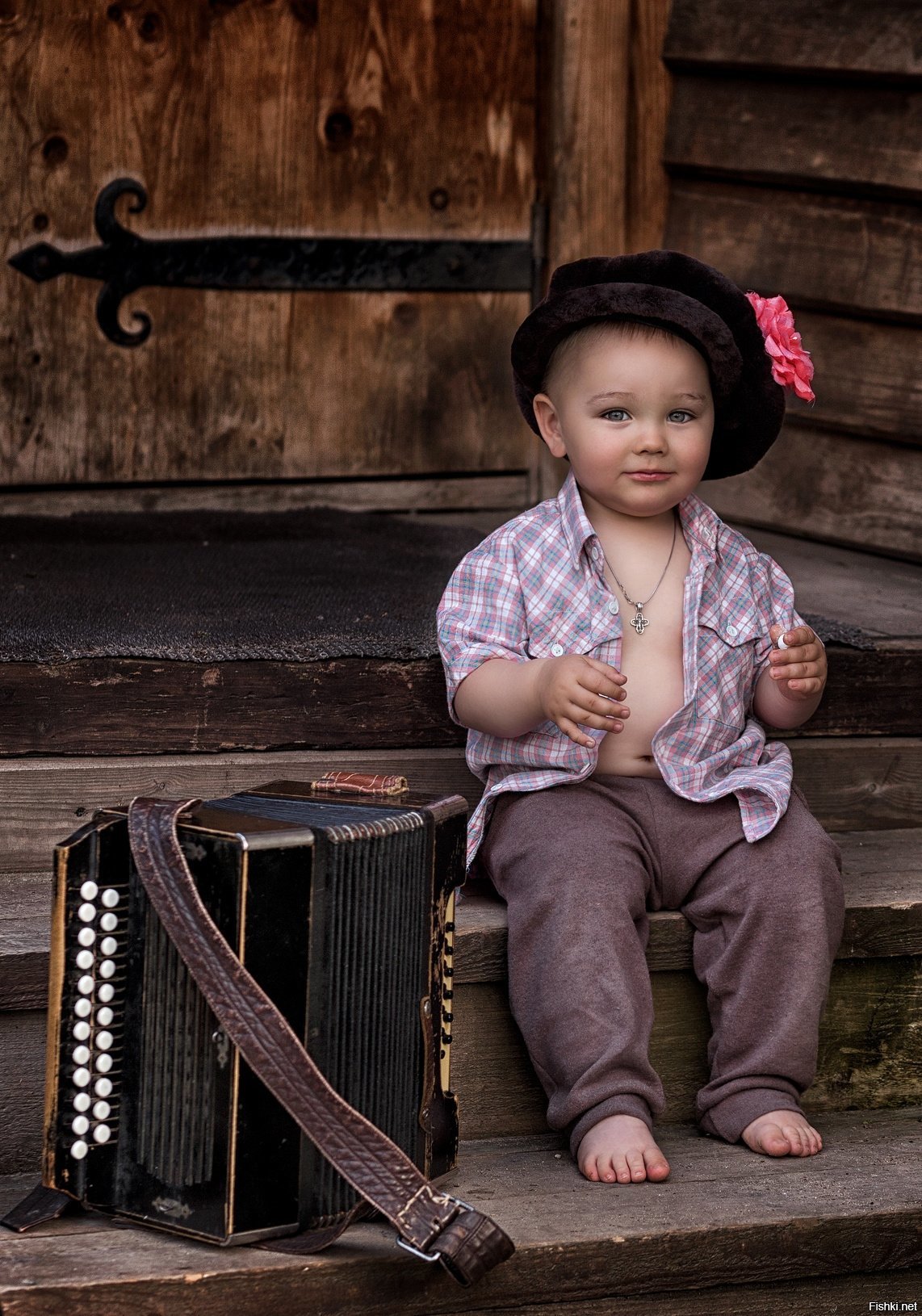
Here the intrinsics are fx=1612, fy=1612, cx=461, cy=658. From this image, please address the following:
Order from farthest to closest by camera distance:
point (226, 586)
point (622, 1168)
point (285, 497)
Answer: point (285, 497) < point (226, 586) < point (622, 1168)

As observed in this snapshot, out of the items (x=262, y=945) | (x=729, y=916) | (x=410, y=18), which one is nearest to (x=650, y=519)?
(x=729, y=916)

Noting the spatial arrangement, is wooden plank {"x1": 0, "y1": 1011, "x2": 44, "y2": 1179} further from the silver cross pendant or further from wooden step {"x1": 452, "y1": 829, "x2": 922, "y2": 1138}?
the silver cross pendant

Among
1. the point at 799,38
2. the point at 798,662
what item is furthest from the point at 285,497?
the point at 798,662

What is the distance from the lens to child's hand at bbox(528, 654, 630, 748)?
82.2 inches

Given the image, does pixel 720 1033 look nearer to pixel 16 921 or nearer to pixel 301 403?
pixel 16 921

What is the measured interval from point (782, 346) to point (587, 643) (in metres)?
0.53

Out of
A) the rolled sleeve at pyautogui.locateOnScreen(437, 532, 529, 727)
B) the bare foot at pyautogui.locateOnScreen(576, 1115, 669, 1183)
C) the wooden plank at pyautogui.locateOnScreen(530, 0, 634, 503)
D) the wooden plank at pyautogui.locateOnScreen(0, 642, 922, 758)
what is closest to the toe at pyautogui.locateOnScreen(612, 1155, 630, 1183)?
the bare foot at pyautogui.locateOnScreen(576, 1115, 669, 1183)

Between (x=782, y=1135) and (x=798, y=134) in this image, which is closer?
(x=782, y=1135)

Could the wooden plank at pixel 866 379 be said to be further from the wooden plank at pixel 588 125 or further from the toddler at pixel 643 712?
the toddler at pixel 643 712

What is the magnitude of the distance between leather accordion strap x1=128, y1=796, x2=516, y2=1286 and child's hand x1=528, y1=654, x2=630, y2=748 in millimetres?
555

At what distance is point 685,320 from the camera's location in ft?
7.47

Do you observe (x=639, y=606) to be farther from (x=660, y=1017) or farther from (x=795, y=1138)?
(x=795, y=1138)

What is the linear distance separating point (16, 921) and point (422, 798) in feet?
2.00

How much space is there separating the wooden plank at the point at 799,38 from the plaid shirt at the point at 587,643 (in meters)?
1.36
